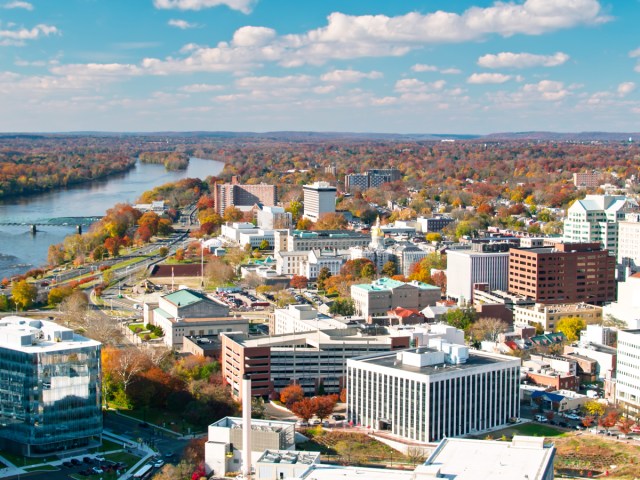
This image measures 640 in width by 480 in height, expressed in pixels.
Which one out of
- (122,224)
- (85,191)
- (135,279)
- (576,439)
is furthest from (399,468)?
(85,191)

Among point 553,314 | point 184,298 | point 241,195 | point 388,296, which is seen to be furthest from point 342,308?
point 241,195

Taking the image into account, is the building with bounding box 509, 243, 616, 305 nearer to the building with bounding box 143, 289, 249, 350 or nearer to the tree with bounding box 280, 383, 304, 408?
the building with bounding box 143, 289, 249, 350

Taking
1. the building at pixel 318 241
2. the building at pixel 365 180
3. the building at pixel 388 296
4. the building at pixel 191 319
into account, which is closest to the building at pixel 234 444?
the building at pixel 191 319

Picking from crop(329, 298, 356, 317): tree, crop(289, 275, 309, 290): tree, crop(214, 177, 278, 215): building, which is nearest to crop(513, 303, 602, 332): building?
crop(329, 298, 356, 317): tree

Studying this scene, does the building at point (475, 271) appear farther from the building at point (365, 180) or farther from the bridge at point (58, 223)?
the building at point (365, 180)

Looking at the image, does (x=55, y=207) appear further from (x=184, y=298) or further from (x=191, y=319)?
(x=191, y=319)

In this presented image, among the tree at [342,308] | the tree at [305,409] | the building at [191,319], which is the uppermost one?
the building at [191,319]
